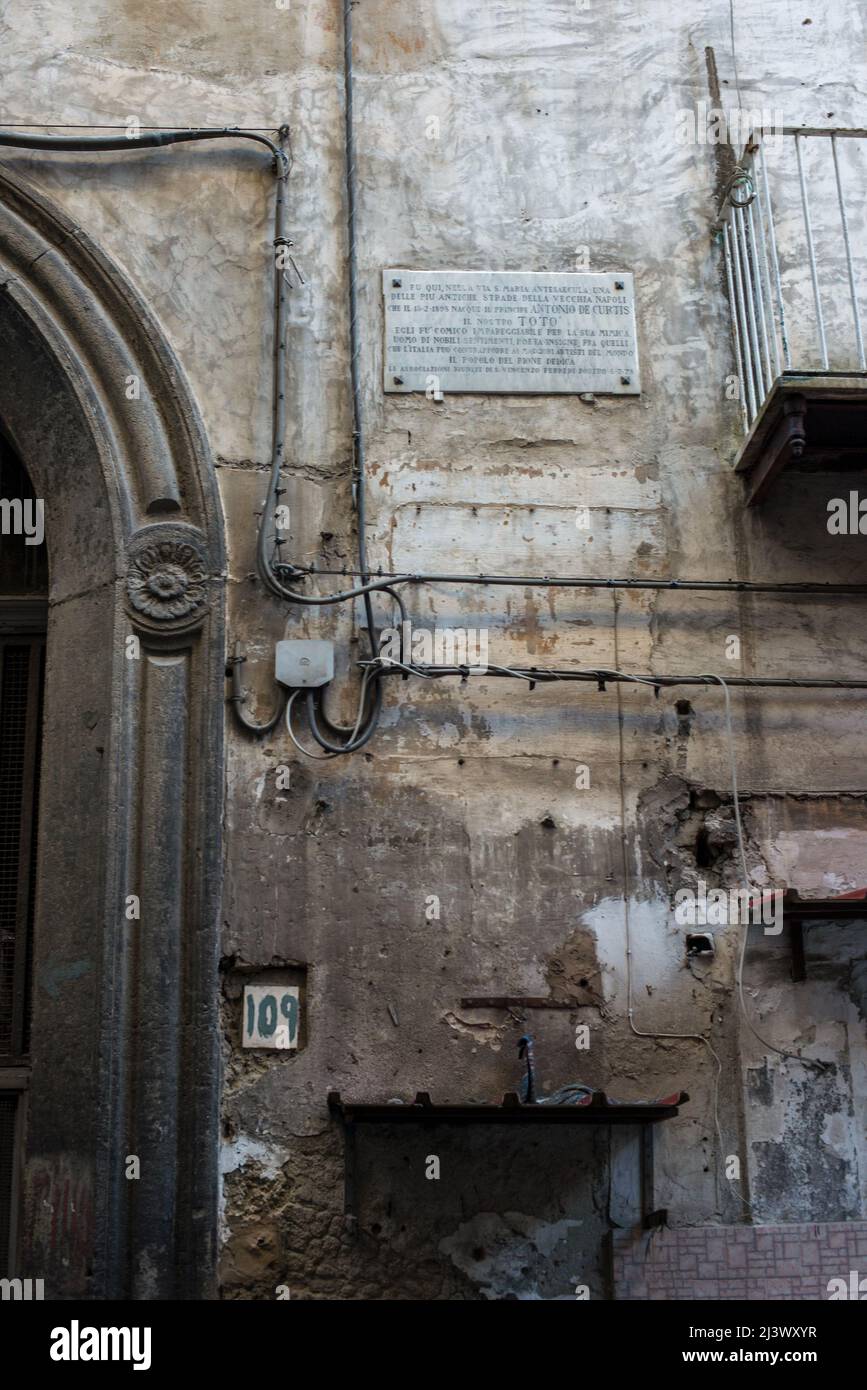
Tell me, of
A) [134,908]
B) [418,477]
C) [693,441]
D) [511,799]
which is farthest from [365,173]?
[134,908]

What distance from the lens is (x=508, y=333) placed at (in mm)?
5418

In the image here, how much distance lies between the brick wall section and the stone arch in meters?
1.32

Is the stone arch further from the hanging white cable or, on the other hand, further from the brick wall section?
the hanging white cable

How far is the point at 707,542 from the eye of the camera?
5273 millimetres

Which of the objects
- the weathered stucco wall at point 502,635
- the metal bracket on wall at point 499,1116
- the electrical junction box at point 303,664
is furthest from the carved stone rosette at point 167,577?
the metal bracket on wall at point 499,1116

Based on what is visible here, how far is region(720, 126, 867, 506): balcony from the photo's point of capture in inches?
199

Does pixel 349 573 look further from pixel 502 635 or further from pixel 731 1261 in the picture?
pixel 731 1261

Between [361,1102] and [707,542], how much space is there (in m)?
2.30

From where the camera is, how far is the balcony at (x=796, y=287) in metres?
5.04

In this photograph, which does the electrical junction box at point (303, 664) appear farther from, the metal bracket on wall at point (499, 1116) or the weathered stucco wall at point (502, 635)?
the metal bracket on wall at point (499, 1116)

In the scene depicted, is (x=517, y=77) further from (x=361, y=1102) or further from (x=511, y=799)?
(x=361, y=1102)

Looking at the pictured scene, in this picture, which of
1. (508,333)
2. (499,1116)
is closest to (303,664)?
(508,333)

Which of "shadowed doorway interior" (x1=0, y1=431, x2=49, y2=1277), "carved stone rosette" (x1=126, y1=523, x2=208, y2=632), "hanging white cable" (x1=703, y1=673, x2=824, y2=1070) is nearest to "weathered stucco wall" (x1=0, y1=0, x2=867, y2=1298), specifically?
"hanging white cable" (x1=703, y1=673, x2=824, y2=1070)

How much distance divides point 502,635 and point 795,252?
1.93m
